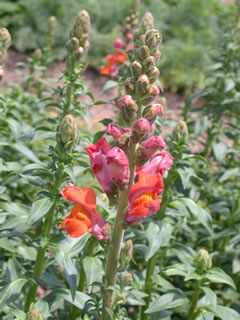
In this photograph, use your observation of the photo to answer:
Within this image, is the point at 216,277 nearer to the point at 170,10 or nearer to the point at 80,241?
the point at 80,241

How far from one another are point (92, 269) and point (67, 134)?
821 mm

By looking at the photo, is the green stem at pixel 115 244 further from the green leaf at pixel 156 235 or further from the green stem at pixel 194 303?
the green stem at pixel 194 303

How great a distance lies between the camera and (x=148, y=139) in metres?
2.02

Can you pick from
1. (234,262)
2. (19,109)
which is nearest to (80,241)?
(234,262)

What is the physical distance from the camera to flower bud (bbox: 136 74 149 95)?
1.94m

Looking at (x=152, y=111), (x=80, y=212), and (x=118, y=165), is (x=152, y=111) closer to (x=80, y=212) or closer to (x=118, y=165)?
(x=118, y=165)

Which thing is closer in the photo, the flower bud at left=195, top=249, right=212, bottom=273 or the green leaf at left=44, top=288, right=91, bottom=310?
the green leaf at left=44, top=288, right=91, bottom=310

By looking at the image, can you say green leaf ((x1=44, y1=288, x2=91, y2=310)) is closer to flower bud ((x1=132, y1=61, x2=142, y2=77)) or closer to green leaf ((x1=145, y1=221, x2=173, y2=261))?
green leaf ((x1=145, y1=221, x2=173, y2=261))

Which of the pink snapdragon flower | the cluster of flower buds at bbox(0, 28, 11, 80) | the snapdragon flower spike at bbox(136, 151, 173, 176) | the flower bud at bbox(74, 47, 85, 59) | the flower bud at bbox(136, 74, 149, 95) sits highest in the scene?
the flower bud at bbox(74, 47, 85, 59)

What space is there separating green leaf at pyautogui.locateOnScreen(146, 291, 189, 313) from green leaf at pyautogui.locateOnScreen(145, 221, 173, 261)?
1.04 ft

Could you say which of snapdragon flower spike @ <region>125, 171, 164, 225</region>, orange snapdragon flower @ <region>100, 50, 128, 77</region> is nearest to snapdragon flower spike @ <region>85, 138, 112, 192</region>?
snapdragon flower spike @ <region>125, 171, 164, 225</region>

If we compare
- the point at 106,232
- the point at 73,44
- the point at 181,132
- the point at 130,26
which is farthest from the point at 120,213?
the point at 130,26

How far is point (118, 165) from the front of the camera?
1896 mm

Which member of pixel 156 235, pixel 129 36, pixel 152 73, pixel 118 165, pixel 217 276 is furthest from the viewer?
pixel 129 36
